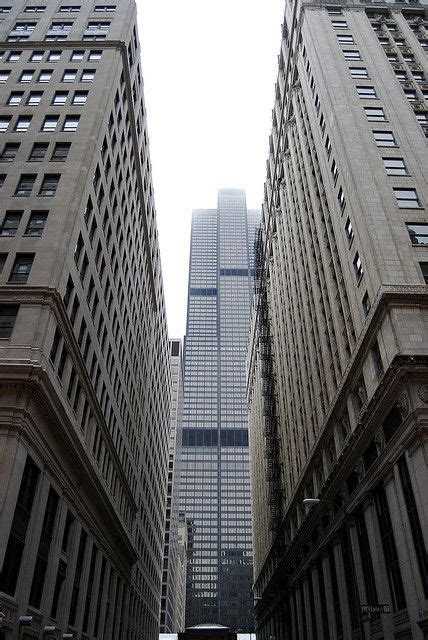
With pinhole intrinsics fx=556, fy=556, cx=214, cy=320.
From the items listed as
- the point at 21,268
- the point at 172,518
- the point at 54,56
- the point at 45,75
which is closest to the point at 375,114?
the point at 45,75

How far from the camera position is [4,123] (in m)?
45.8

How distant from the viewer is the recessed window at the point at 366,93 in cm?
4828

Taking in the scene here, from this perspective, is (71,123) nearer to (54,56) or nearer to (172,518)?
(54,56)

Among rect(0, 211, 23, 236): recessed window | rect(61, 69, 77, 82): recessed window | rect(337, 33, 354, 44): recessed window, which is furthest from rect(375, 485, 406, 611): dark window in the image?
rect(337, 33, 354, 44): recessed window

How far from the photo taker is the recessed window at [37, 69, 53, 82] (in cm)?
5044

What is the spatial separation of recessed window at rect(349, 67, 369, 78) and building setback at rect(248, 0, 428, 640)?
0.66ft

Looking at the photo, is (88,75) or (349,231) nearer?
(349,231)

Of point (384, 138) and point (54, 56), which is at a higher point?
point (54, 56)

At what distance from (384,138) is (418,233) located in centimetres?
1132

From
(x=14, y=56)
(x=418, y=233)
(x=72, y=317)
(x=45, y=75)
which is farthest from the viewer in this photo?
(x=14, y=56)

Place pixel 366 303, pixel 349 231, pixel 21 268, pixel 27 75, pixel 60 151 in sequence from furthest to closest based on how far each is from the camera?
1. pixel 27 75
2. pixel 60 151
3. pixel 349 231
4. pixel 366 303
5. pixel 21 268

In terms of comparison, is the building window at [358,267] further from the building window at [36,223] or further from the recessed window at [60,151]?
the recessed window at [60,151]

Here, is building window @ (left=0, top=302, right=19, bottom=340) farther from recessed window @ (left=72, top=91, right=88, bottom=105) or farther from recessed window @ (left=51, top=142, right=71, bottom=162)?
recessed window @ (left=72, top=91, right=88, bottom=105)

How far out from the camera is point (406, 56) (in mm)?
54656
